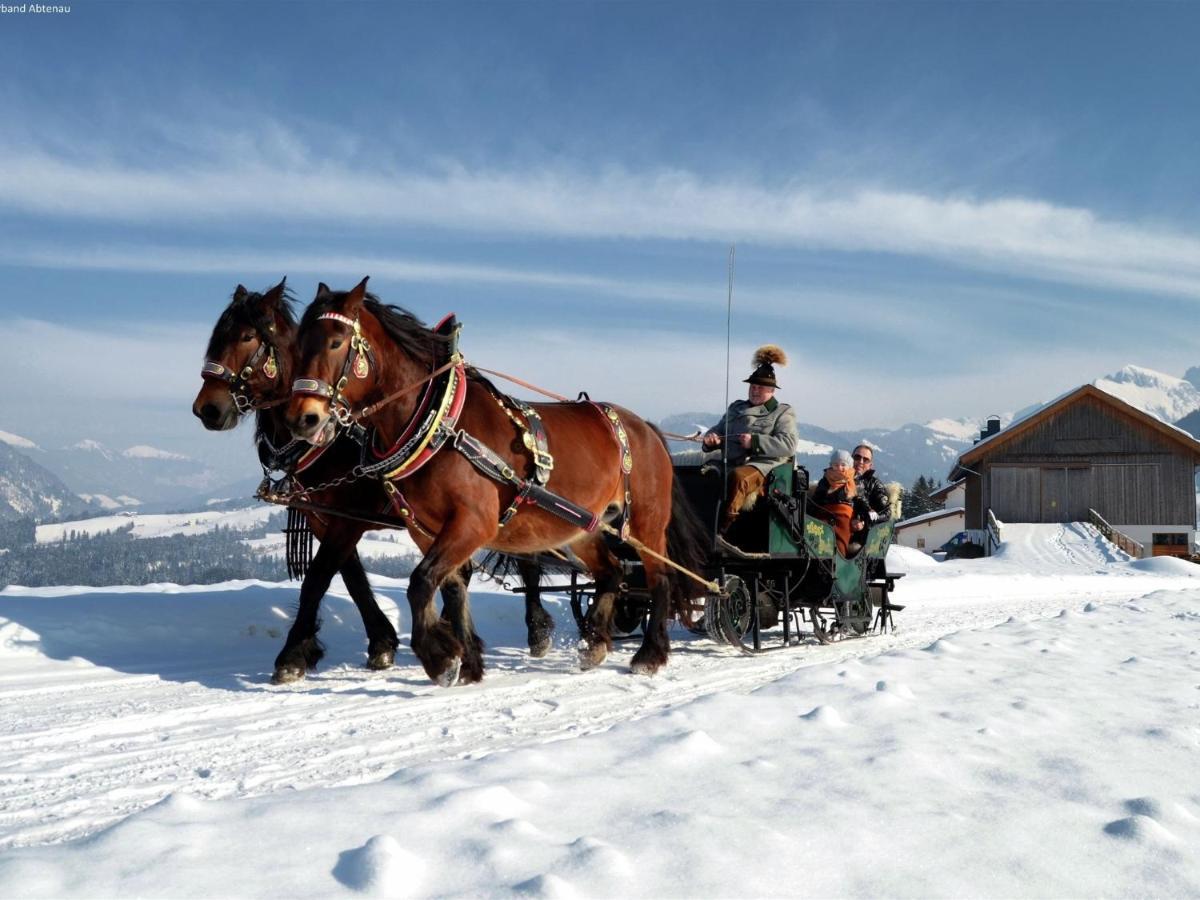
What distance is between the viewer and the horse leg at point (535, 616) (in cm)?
784

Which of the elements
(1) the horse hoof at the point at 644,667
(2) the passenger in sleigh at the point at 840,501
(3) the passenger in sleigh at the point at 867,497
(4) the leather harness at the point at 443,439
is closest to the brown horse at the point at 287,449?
(4) the leather harness at the point at 443,439

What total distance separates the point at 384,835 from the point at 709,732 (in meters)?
1.85

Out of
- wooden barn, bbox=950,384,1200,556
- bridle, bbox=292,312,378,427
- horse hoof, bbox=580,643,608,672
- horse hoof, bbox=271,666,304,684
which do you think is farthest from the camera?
wooden barn, bbox=950,384,1200,556

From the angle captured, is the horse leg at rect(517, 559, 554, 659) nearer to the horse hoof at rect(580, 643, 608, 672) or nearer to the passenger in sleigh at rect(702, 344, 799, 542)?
the horse hoof at rect(580, 643, 608, 672)

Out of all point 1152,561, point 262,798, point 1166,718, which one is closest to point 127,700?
point 262,798

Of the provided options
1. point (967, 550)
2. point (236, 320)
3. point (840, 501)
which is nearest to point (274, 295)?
point (236, 320)

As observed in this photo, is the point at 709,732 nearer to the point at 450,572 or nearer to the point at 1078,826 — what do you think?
the point at 1078,826

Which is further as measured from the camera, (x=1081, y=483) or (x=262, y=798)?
(x=1081, y=483)

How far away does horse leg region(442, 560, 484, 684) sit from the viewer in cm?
601

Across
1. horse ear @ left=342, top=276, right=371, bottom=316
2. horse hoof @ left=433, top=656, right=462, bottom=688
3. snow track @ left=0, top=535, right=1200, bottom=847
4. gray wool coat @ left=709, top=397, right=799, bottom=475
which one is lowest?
snow track @ left=0, top=535, right=1200, bottom=847

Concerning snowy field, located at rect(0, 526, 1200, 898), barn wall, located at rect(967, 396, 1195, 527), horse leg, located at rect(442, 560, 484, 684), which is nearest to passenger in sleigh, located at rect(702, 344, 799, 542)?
snowy field, located at rect(0, 526, 1200, 898)

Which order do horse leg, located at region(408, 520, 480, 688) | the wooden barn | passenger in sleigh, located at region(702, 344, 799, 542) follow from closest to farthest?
horse leg, located at region(408, 520, 480, 688)
passenger in sleigh, located at region(702, 344, 799, 542)
the wooden barn

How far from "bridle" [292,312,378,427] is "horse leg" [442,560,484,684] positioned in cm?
120

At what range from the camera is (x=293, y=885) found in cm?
230
